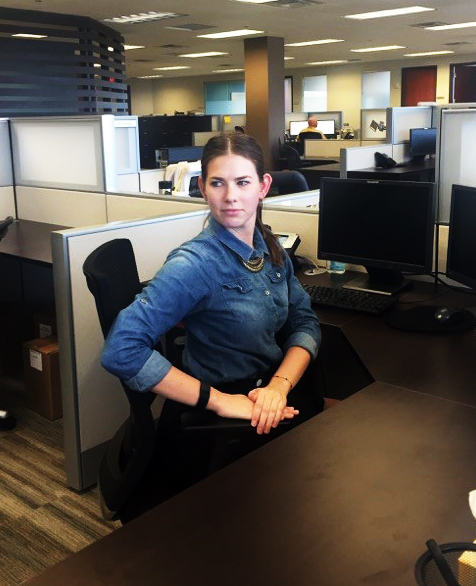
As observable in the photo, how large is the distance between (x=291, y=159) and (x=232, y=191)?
24.0 feet

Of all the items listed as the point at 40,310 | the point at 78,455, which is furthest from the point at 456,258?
the point at 40,310

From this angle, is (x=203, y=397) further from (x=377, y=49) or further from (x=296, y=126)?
(x=377, y=49)

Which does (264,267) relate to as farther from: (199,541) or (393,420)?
(199,541)

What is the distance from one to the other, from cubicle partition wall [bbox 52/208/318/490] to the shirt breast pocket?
81 cm

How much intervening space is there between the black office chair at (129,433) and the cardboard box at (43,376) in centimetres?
135

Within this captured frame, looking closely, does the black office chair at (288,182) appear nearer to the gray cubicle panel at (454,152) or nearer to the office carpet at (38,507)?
the gray cubicle panel at (454,152)

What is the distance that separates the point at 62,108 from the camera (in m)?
7.65

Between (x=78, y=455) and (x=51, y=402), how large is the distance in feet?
2.08

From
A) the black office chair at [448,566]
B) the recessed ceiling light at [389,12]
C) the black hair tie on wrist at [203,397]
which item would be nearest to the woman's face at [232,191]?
the black hair tie on wrist at [203,397]

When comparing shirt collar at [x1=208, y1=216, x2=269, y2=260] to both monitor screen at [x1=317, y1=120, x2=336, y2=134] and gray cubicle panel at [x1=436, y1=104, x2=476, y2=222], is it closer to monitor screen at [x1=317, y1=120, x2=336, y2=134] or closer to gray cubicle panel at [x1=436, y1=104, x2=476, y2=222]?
gray cubicle panel at [x1=436, y1=104, x2=476, y2=222]

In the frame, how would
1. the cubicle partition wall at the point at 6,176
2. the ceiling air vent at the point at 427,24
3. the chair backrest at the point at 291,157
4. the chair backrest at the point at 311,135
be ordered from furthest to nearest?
1. the chair backrest at the point at 311,135
2. the ceiling air vent at the point at 427,24
3. the chair backrest at the point at 291,157
4. the cubicle partition wall at the point at 6,176

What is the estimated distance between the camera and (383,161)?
6305 mm

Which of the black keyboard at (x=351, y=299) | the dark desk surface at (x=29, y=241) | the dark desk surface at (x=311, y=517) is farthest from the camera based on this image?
the dark desk surface at (x=29, y=241)

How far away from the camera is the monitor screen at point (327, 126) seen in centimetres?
1227
